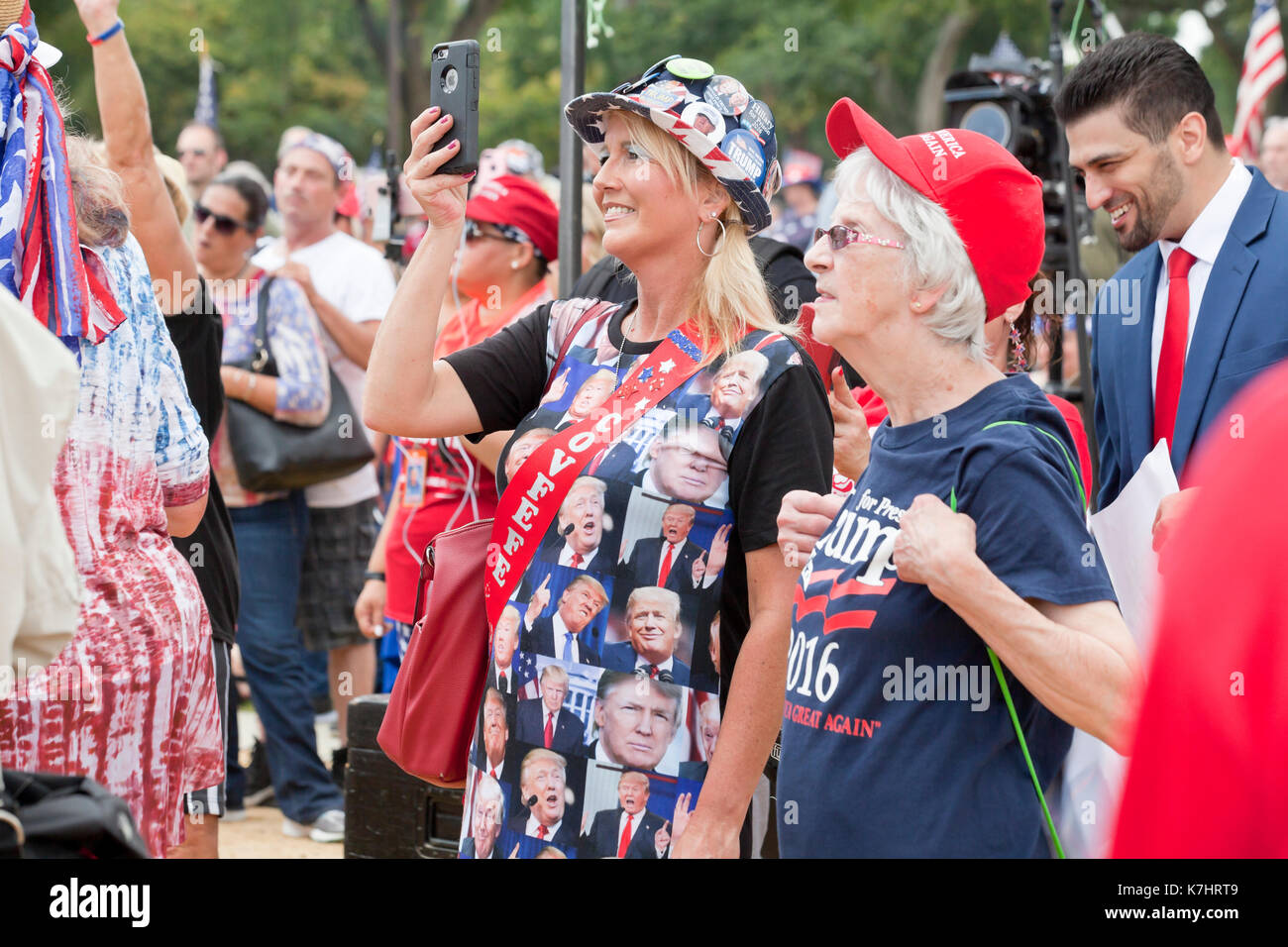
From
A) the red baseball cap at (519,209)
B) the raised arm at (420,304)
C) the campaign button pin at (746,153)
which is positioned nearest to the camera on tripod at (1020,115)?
the red baseball cap at (519,209)

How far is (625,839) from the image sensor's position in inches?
93.4

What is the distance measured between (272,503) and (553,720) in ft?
10.8

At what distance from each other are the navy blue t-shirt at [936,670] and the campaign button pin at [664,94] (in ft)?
2.71

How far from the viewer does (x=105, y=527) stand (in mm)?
2600

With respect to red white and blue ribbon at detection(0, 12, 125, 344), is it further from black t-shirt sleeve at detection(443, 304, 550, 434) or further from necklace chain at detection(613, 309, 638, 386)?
necklace chain at detection(613, 309, 638, 386)

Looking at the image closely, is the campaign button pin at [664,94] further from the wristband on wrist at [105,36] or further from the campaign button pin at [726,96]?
the wristband on wrist at [105,36]

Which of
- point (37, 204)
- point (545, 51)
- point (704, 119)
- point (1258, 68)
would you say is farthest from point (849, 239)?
point (545, 51)

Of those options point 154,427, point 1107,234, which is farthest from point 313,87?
point 154,427

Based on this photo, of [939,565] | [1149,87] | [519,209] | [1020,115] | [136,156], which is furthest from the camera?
[1020,115]

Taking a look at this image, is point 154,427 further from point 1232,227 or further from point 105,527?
point 1232,227

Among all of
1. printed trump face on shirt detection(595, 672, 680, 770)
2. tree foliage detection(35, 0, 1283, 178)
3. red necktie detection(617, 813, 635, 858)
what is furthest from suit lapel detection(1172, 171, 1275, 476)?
tree foliage detection(35, 0, 1283, 178)

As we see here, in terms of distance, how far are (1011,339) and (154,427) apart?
164 centimetres

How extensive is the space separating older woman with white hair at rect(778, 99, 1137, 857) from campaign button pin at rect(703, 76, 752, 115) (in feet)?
1.30

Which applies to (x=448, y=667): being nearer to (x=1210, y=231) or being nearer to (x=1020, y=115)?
(x=1210, y=231)
